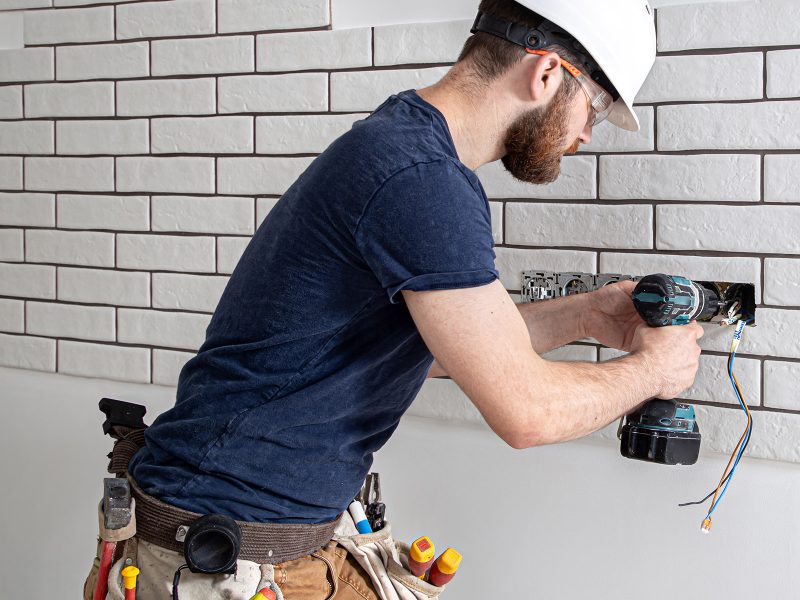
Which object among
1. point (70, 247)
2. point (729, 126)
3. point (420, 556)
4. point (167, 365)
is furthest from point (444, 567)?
point (70, 247)

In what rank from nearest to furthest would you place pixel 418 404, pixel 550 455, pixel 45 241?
pixel 550 455, pixel 418 404, pixel 45 241

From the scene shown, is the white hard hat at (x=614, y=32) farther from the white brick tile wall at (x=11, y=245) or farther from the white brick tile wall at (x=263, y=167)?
the white brick tile wall at (x=11, y=245)

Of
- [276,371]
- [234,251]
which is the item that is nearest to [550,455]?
[276,371]

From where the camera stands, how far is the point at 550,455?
1922 millimetres

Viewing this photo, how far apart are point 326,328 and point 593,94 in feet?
2.01

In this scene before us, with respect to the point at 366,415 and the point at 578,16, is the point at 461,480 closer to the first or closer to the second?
the point at 366,415

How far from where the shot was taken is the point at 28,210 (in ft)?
8.20

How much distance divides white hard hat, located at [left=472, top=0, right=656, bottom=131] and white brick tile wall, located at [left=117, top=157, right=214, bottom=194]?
1094 mm

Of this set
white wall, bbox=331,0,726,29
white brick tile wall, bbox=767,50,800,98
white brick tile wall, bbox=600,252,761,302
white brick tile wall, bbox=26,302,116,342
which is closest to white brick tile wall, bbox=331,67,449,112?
white wall, bbox=331,0,726,29

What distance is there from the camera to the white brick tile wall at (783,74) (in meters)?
1.64

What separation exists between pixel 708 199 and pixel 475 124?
0.56 metres

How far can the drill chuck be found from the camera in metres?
1.49

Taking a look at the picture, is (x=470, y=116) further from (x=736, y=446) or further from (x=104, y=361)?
(x=104, y=361)

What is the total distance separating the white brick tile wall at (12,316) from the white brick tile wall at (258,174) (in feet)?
2.49
